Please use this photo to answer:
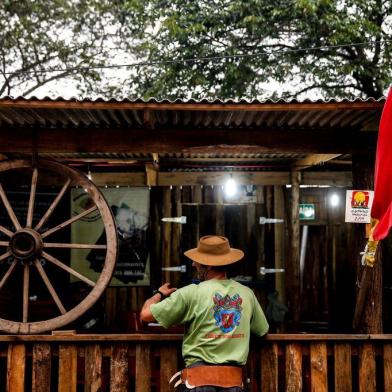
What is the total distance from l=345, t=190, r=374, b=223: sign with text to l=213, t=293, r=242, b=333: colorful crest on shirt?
2448 millimetres

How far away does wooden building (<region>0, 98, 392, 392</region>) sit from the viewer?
16.6 feet

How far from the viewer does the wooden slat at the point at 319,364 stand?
201 inches

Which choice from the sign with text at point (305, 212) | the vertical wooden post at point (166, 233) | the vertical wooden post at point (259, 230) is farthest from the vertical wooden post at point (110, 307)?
the sign with text at point (305, 212)

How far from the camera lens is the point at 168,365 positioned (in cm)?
501

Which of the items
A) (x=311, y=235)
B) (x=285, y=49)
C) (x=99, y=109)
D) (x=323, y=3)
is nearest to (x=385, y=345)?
(x=99, y=109)

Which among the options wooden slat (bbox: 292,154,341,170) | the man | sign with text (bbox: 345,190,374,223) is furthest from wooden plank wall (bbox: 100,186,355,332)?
the man

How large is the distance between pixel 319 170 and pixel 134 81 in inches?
297

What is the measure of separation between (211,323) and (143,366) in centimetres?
120

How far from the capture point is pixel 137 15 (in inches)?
605

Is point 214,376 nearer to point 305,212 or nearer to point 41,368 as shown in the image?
point 41,368

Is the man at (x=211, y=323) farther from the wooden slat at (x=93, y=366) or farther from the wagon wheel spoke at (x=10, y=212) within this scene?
the wagon wheel spoke at (x=10, y=212)

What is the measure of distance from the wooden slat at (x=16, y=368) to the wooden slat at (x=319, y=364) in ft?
8.91

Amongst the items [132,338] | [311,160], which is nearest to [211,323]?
[132,338]

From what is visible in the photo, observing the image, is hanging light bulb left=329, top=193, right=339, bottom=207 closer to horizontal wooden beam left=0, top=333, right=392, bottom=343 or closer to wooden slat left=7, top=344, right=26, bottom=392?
horizontal wooden beam left=0, top=333, right=392, bottom=343
